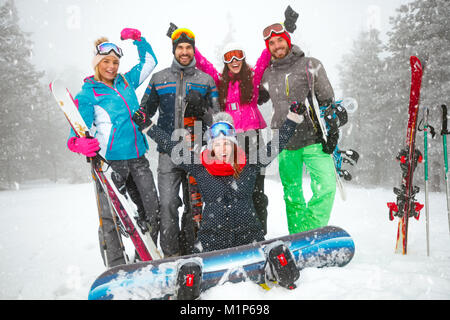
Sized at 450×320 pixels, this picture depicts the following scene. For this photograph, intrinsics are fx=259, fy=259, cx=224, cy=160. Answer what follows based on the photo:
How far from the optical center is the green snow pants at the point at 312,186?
3299 mm

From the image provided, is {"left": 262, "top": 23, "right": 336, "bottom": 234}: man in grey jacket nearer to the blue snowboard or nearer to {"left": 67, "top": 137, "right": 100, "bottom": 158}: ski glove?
the blue snowboard

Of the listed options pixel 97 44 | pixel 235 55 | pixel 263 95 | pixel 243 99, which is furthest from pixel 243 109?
pixel 97 44

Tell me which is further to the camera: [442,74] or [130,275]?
[442,74]

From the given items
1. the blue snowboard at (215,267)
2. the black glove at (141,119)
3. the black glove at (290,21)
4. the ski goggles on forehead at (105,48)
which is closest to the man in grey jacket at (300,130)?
the black glove at (290,21)

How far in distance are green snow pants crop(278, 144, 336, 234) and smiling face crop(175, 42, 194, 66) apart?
1.86m

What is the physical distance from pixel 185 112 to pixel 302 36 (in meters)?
20.9

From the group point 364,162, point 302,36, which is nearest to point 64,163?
point 302,36

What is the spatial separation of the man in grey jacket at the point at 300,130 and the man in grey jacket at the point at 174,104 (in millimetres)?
931

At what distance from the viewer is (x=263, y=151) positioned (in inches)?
117

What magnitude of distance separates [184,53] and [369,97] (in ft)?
57.4

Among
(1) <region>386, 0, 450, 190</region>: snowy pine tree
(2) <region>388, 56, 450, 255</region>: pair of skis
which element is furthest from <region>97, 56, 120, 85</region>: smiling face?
(1) <region>386, 0, 450, 190</region>: snowy pine tree

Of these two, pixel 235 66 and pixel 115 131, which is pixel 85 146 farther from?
pixel 235 66

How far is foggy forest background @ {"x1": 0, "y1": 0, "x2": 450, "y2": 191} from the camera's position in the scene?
1116cm
